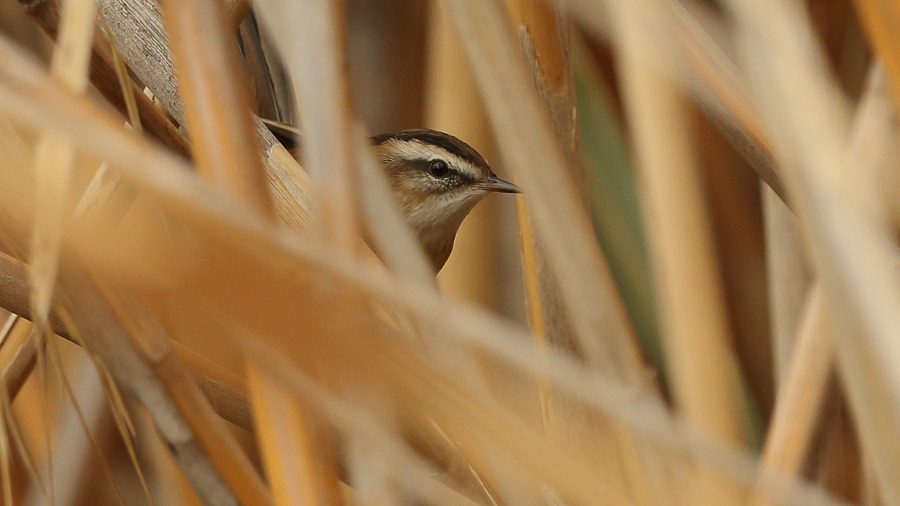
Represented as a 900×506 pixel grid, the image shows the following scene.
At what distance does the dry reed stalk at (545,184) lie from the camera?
0.54 m

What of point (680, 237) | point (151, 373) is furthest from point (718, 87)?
point (151, 373)

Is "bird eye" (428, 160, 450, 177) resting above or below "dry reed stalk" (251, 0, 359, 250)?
below

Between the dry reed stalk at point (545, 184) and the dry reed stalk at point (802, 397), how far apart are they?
0.14 metres

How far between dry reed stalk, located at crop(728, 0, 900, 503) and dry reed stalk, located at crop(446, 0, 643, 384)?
138mm

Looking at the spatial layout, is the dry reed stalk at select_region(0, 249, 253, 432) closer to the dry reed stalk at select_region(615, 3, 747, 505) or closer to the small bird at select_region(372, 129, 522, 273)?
the dry reed stalk at select_region(615, 3, 747, 505)

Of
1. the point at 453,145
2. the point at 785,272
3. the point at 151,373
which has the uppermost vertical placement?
the point at 453,145

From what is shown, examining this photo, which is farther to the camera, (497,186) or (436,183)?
(436,183)

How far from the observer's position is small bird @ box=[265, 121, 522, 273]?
1.67m

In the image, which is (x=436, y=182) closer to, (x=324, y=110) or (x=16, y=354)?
(x=16, y=354)

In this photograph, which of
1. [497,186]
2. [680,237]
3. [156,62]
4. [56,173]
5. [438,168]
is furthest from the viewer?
[438,168]

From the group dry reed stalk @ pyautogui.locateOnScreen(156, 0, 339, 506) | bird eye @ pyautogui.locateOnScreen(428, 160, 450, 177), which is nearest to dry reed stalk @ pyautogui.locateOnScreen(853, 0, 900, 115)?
dry reed stalk @ pyautogui.locateOnScreen(156, 0, 339, 506)

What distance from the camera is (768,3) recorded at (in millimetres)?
416

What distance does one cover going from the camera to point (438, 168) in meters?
1.75

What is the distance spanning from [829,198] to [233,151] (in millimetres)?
295
